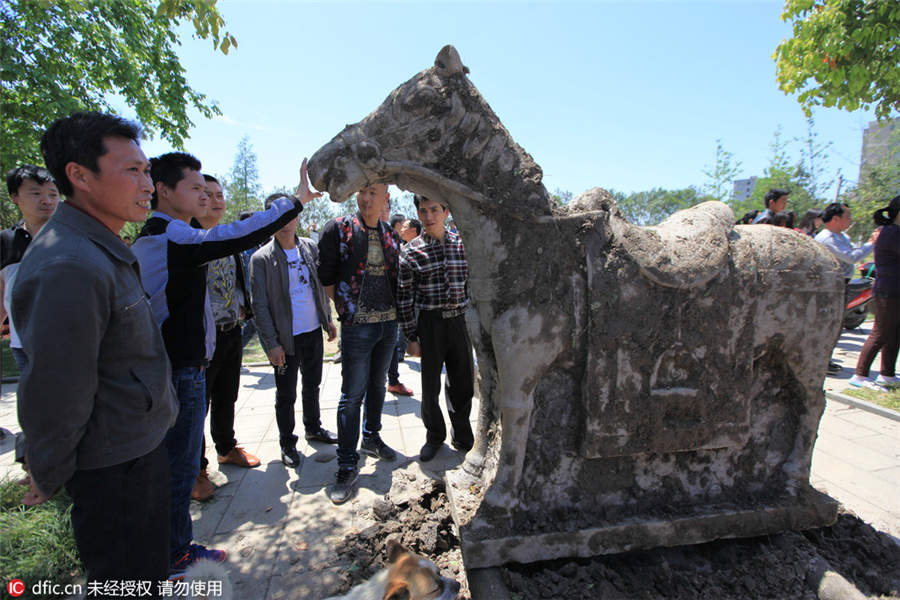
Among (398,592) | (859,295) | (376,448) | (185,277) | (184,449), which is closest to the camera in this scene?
(398,592)

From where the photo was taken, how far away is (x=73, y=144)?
159 cm

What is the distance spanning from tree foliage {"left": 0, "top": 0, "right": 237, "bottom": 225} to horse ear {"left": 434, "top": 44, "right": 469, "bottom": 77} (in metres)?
7.13

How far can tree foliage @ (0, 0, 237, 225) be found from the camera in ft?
24.3

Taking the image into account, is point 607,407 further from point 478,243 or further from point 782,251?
point 782,251

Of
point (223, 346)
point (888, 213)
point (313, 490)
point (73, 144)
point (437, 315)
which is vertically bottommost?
point (313, 490)

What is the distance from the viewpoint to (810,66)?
6.60 meters

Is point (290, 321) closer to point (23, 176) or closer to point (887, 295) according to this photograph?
point (23, 176)

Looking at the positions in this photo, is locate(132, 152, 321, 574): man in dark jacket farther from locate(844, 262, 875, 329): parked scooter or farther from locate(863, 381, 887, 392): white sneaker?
locate(844, 262, 875, 329): parked scooter

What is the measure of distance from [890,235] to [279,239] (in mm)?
6679

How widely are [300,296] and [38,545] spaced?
224 cm

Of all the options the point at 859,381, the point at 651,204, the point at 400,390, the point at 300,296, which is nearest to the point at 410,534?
the point at 300,296

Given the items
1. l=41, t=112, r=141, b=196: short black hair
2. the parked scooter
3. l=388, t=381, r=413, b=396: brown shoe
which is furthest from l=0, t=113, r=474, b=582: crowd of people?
the parked scooter

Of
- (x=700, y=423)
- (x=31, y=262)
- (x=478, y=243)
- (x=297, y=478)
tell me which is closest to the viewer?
(x=31, y=262)

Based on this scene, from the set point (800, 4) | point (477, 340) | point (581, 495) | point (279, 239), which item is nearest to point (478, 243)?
point (477, 340)
